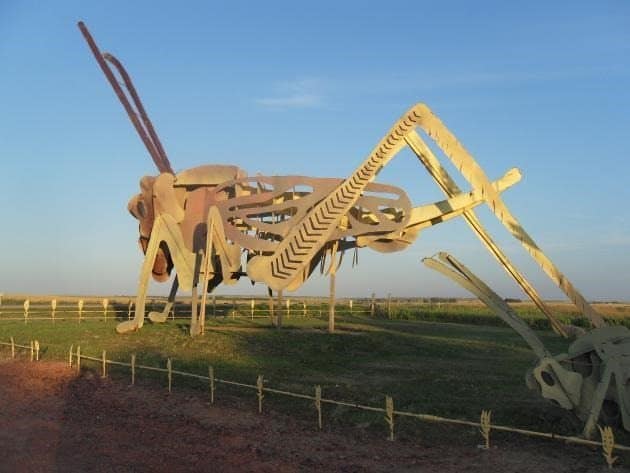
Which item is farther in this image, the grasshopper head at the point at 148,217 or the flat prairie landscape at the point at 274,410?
the grasshopper head at the point at 148,217

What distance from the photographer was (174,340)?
22.0 meters

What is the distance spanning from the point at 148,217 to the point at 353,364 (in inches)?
514

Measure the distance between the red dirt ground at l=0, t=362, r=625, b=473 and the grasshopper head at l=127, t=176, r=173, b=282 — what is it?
14946 mm

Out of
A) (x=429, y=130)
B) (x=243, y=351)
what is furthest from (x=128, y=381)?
(x=429, y=130)

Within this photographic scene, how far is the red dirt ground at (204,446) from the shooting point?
833 centimetres

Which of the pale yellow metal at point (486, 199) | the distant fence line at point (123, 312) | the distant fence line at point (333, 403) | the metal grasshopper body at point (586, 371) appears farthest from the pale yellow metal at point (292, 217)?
the distant fence line at point (123, 312)

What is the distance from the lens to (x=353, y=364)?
18.3 metres

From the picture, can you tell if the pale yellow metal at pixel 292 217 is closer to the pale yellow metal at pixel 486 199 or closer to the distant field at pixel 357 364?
the pale yellow metal at pixel 486 199

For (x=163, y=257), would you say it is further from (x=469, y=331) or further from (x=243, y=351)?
(x=469, y=331)

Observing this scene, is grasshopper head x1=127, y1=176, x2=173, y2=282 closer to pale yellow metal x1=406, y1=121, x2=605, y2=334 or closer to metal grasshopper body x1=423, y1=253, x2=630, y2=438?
pale yellow metal x1=406, y1=121, x2=605, y2=334

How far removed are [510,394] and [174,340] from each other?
1230 centimetres

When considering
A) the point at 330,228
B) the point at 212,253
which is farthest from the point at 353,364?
the point at 212,253

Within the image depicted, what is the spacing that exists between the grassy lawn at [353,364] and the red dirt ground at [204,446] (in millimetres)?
1045

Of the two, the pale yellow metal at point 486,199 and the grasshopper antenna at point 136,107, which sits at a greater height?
the grasshopper antenna at point 136,107
